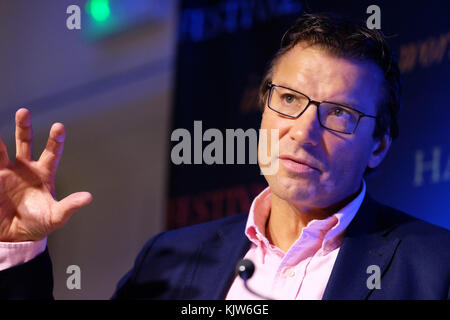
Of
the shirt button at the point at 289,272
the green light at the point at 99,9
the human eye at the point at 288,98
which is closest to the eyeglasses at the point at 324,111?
the human eye at the point at 288,98

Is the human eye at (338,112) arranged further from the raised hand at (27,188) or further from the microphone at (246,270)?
the raised hand at (27,188)

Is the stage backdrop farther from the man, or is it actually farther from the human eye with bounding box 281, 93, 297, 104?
the human eye with bounding box 281, 93, 297, 104

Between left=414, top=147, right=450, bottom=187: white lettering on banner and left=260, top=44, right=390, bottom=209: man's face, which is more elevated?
left=260, top=44, right=390, bottom=209: man's face

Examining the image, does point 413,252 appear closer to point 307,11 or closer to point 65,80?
point 307,11

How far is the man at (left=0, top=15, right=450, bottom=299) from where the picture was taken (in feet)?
5.33

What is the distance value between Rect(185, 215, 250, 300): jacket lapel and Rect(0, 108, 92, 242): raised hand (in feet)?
1.68

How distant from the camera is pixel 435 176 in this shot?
2.13 m

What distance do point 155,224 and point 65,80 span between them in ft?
4.01

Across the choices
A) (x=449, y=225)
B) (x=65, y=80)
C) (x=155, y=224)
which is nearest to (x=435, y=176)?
(x=449, y=225)

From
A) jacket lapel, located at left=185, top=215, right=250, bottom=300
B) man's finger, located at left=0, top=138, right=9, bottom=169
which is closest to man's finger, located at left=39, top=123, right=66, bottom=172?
man's finger, located at left=0, top=138, right=9, bottom=169

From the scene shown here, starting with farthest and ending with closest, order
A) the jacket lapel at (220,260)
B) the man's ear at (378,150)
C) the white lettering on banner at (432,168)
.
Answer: the white lettering on banner at (432,168)
the man's ear at (378,150)
the jacket lapel at (220,260)

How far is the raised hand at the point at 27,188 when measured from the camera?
163 cm

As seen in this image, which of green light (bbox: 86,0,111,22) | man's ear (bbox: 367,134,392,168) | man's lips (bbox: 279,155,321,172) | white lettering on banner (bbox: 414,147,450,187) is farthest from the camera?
green light (bbox: 86,0,111,22)

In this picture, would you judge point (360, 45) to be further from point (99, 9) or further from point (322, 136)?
point (99, 9)
